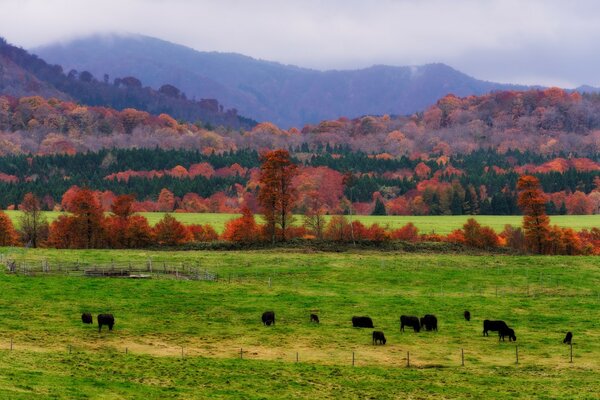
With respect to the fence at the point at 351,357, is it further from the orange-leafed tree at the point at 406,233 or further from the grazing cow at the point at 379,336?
the orange-leafed tree at the point at 406,233

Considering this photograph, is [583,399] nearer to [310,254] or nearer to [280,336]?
[280,336]

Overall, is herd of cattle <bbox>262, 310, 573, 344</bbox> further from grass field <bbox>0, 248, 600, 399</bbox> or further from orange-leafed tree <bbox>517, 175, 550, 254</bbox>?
orange-leafed tree <bbox>517, 175, 550, 254</bbox>

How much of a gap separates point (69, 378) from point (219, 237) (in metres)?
97.2

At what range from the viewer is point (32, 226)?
130500 mm

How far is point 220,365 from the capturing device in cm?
4538

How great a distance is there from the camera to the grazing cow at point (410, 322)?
2219 inches

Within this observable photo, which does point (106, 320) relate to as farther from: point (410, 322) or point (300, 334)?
point (410, 322)

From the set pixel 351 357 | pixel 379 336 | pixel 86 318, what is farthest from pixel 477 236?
pixel 86 318

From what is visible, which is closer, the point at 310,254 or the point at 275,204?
the point at 310,254

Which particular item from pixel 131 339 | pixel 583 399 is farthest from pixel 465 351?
pixel 131 339

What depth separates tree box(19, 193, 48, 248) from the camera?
127 meters

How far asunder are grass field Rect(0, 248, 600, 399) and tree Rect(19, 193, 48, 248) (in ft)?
124

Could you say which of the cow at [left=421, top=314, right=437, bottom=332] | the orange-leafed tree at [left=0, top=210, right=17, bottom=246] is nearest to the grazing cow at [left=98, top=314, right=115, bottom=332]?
the cow at [left=421, top=314, right=437, bottom=332]

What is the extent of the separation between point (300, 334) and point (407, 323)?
814 centimetres
